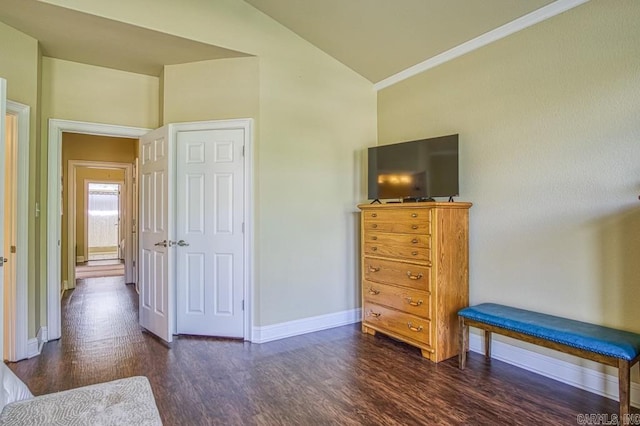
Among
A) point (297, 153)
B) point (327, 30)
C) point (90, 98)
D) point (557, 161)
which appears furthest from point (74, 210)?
point (557, 161)

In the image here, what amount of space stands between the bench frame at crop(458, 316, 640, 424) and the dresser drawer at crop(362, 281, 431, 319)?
296mm

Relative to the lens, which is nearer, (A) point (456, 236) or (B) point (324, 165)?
(A) point (456, 236)

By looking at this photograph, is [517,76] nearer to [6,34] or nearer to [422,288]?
[422,288]

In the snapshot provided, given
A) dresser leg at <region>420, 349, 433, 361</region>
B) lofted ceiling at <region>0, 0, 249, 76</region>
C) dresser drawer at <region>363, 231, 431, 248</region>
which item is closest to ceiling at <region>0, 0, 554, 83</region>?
lofted ceiling at <region>0, 0, 249, 76</region>

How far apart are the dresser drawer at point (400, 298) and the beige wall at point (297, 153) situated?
56 cm

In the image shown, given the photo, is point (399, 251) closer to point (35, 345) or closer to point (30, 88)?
point (35, 345)

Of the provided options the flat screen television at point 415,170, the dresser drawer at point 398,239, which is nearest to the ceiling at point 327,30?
the flat screen television at point 415,170

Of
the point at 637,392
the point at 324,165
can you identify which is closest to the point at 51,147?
the point at 324,165

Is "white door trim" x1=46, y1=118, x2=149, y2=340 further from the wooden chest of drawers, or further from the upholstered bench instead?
the upholstered bench

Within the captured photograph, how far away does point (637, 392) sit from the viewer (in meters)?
2.29

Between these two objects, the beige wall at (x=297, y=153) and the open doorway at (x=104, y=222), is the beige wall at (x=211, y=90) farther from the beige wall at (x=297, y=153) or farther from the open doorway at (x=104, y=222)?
the open doorway at (x=104, y=222)

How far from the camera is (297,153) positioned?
3762 millimetres

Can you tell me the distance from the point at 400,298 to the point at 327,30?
270cm

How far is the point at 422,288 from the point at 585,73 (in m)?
1.98
